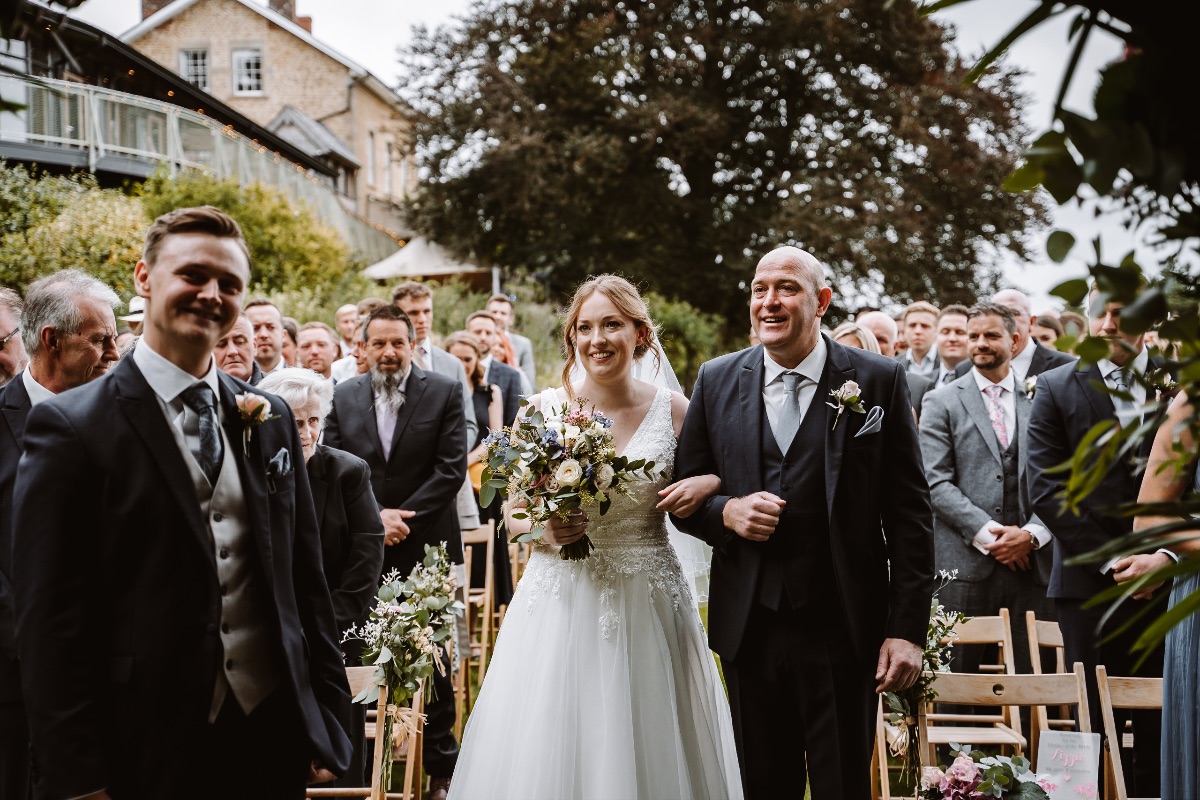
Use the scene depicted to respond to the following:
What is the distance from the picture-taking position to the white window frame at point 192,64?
1407 inches

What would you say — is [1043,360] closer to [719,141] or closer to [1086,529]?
[1086,529]

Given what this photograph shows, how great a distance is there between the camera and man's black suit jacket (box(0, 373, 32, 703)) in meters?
3.33

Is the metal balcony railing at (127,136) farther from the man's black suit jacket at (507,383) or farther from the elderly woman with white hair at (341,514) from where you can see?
the elderly woman with white hair at (341,514)

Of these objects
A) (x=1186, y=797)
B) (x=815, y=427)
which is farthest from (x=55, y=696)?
(x=1186, y=797)

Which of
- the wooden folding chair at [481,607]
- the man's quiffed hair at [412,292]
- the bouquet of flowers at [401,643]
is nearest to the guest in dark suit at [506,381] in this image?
the man's quiffed hair at [412,292]

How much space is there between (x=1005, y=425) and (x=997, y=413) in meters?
0.09

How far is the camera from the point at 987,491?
20.6 feet

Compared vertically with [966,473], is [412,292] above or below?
above

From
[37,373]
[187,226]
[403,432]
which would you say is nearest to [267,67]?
[403,432]

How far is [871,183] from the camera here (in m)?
20.4

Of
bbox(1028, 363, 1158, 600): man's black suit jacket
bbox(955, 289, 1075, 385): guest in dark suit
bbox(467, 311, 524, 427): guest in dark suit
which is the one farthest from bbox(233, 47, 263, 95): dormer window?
bbox(1028, 363, 1158, 600): man's black suit jacket

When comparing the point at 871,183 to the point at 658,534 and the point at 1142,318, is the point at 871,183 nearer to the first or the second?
the point at 658,534

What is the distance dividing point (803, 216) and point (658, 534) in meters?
16.4

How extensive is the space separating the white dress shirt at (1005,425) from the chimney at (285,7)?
122 feet
